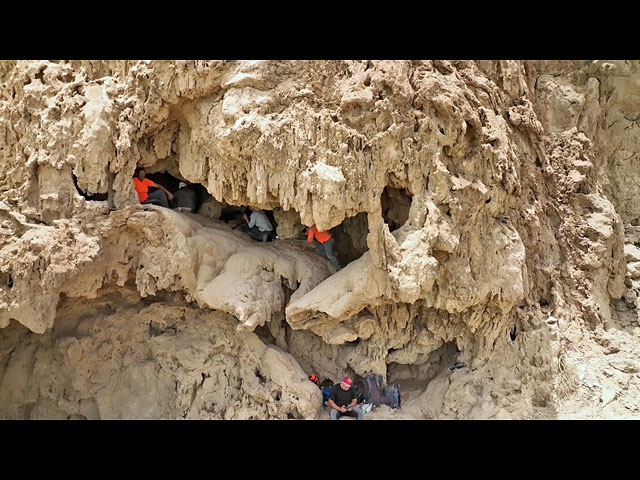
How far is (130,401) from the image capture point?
5.45 m

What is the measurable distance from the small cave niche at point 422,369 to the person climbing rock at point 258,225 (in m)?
2.57

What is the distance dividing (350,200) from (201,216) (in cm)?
250

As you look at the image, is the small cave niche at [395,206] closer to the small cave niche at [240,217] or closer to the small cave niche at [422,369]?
the small cave niche at [240,217]

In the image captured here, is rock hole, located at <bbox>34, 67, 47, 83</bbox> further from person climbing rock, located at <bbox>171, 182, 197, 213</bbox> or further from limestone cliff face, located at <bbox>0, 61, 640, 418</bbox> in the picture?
person climbing rock, located at <bbox>171, 182, 197, 213</bbox>

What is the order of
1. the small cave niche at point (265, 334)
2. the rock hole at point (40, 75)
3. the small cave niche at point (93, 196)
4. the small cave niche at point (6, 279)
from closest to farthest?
the small cave niche at point (6, 279)
the small cave niche at point (93, 196)
the rock hole at point (40, 75)
the small cave niche at point (265, 334)

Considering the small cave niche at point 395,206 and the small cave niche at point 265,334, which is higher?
the small cave niche at point 395,206

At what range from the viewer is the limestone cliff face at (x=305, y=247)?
469cm

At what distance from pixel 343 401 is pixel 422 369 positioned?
1359 mm

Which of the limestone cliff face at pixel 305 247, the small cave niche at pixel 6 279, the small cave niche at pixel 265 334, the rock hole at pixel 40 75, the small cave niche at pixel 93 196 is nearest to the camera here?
the small cave niche at pixel 6 279

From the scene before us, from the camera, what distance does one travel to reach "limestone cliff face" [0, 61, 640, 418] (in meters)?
4.69

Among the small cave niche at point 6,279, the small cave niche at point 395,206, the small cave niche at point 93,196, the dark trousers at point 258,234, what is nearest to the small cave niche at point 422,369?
the small cave niche at point 395,206

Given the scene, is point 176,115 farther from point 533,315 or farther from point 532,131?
point 533,315

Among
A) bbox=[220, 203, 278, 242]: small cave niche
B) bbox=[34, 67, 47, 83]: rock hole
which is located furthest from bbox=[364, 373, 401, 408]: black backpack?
bbox=[34, 67, 47, 83]: rock hole

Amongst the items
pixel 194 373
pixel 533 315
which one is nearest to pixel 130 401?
pixel 194 373
